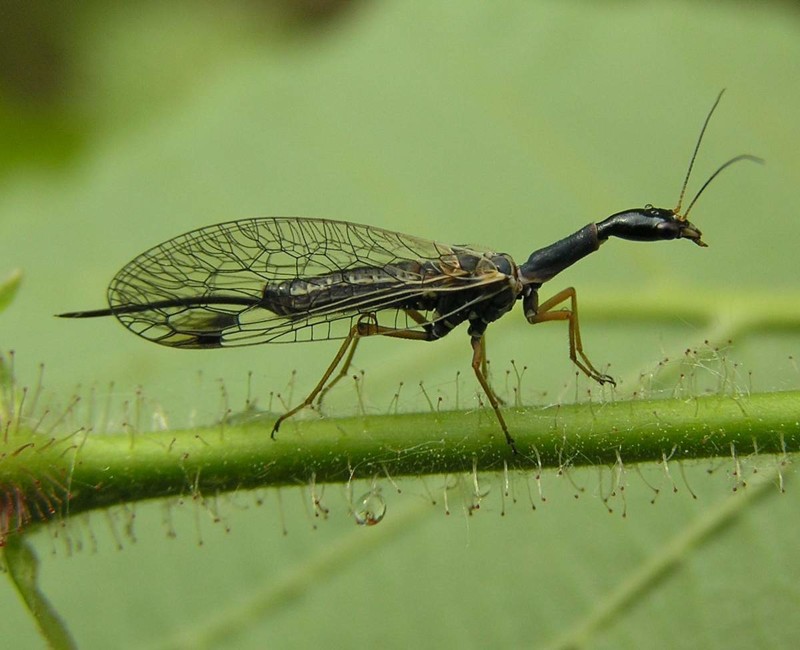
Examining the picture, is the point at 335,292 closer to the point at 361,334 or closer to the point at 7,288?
the point at 361,334

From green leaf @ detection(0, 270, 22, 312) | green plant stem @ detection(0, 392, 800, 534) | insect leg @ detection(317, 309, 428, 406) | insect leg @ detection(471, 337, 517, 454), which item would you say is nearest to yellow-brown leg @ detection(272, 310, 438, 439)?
insect leg @ detection(317, 309, 428, 406)

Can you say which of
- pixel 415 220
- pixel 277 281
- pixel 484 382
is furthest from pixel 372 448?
pixel 415 220

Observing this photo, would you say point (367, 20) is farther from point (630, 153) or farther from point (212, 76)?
point (630, 153)

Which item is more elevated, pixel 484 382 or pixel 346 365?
pixel 346 365

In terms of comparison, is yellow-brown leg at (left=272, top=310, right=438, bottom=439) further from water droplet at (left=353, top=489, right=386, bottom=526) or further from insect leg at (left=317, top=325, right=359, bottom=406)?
water droplet at (left=353, top=489, right=386, bottom=526)

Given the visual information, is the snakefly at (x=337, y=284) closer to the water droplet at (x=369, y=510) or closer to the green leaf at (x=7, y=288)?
the water droplet at (x=369, y=510)
